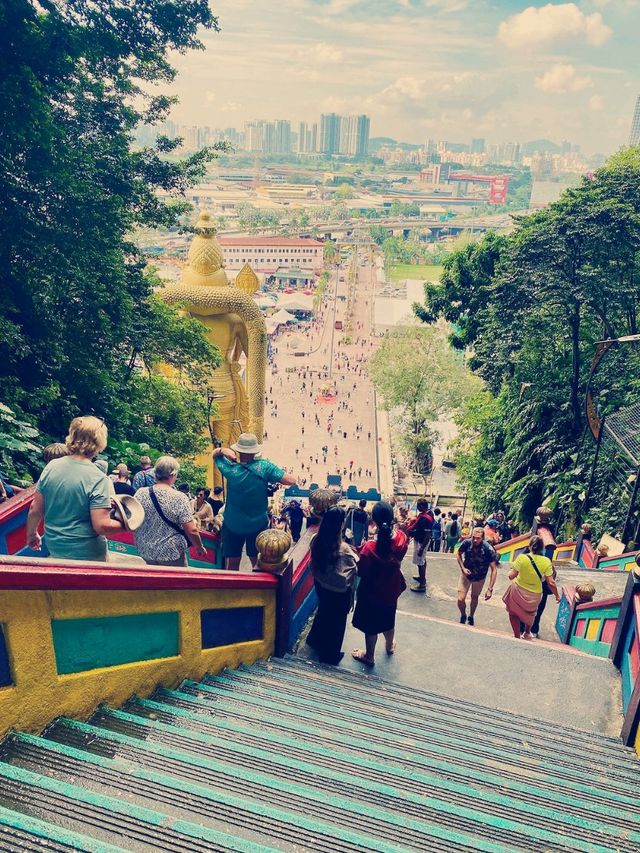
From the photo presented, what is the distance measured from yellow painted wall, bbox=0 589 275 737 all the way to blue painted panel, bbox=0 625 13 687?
0.01 metres

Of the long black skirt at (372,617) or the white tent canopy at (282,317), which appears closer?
the long black skirt at (372,617)

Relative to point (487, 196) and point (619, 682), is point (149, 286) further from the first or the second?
point (487, 196)

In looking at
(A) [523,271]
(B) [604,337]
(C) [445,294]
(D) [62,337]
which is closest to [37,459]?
(D) [62,337]

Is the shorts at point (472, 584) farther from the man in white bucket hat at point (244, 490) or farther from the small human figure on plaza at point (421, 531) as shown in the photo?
the man in white bucket hat at point (244, 490)

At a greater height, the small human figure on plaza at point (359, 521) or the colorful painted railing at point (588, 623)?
the small human figure on plaza at point (359, 521)

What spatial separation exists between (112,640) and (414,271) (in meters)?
95.7

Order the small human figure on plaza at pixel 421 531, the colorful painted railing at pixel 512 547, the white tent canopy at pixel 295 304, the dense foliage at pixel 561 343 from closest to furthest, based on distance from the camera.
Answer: the small human figure on plaza at pixel 421 531 < the colorful painted railing at pixel 512 547 < the dense foliage at pixel 561 343 < the white tent canopy at pixel 295 304

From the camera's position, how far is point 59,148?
9023 millimetres

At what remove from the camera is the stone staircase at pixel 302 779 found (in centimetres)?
191

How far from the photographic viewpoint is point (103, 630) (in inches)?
110

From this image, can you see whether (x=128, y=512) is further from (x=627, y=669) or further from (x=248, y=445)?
(x=627, y=669)

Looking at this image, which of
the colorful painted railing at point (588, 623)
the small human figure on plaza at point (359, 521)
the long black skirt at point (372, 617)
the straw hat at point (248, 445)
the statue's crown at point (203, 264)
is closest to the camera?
the long black skirt at point (372, 617)

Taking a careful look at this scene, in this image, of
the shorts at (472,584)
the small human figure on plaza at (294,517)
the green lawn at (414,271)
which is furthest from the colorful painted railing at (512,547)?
the green lawn at (414,271)

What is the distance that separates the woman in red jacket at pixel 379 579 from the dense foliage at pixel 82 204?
5.07 m
